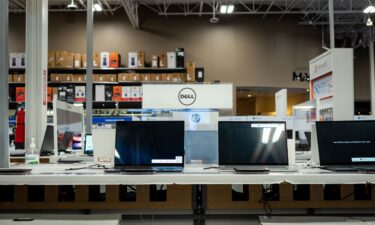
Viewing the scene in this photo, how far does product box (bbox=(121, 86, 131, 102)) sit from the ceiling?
81.1 inches

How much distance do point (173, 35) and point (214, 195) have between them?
8.62 metres

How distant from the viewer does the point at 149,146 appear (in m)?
2.83

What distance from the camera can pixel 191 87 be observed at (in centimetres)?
423

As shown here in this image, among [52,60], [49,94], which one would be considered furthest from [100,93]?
[52,60]

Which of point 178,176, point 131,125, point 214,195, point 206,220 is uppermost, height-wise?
point 131,125

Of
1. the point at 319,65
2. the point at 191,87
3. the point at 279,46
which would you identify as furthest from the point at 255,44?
the point at 191,87

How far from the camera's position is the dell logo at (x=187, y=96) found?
4195mm

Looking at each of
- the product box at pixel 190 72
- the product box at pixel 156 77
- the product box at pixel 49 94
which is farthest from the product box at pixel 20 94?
the product box at pixel 190 72

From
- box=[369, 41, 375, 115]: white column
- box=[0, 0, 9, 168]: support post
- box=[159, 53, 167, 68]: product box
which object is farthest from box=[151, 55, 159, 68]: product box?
box=[369, 41, 375, 115]: white column

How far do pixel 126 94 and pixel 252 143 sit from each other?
6.98m

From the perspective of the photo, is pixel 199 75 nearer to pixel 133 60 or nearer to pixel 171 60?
pixel 171 60

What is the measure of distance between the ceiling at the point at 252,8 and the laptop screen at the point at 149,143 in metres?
7.68

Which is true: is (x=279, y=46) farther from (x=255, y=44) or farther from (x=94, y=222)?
(x=94, y=222)

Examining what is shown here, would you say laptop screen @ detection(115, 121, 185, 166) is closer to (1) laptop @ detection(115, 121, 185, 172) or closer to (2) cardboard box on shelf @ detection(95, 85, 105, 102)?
(1) laptop @ detection(115, 121, 185, 172)
